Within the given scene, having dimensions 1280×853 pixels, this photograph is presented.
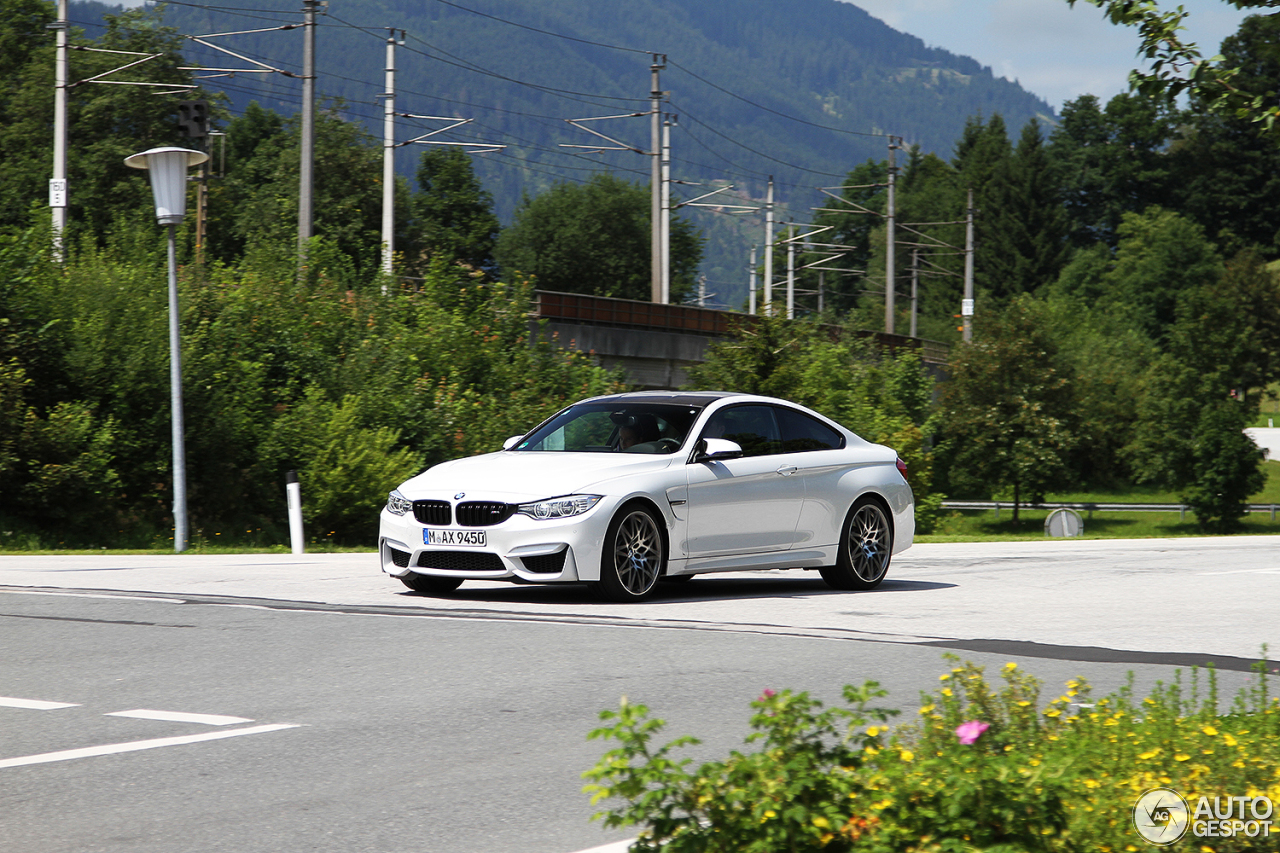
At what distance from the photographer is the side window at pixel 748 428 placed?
12641mm

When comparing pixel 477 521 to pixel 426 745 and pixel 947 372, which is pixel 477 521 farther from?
pixel 947 372

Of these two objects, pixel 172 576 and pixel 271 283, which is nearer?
pixel 172 576

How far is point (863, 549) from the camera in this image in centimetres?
1352

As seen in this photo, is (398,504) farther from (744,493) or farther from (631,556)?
(744,493)

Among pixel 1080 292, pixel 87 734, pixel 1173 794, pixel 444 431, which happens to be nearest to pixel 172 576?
pixel 87 734

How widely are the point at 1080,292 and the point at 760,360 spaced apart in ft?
281

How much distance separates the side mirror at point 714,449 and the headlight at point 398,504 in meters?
2.18

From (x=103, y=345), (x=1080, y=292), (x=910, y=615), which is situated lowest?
(x=910, y=615)

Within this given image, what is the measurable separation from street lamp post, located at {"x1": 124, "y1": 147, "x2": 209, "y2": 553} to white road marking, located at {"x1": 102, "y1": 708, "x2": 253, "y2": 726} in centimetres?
1356

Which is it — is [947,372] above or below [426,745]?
above

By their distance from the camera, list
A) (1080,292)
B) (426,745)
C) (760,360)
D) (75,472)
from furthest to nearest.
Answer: (1080,292)
(760,360)
(75,472)
(426,745)

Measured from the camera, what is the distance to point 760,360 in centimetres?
3522

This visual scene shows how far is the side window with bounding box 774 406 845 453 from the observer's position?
518 inches

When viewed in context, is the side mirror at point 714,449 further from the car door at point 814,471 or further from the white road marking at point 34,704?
the white road marking at point 34,704
